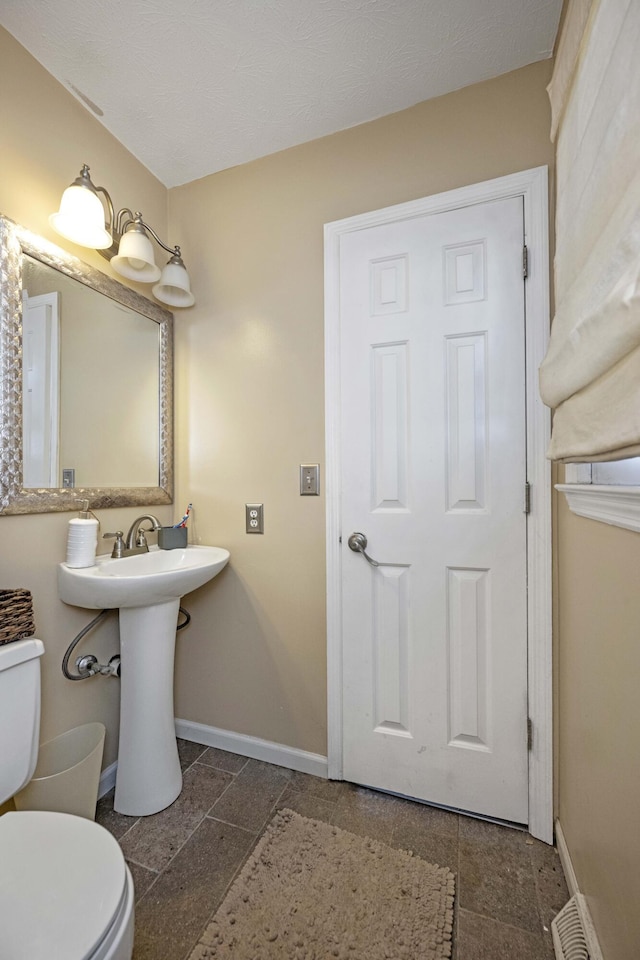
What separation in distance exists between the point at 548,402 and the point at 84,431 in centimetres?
147

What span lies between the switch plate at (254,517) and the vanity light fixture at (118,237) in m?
0.90

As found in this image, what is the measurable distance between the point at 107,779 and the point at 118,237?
2.04m

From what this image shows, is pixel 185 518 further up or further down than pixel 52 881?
further up

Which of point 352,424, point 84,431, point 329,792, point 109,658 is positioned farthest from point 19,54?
point 329,792

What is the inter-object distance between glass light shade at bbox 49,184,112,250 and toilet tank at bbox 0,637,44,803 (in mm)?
1210

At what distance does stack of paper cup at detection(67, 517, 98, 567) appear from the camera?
1.33 m

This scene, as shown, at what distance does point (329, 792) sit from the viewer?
4.86 ft

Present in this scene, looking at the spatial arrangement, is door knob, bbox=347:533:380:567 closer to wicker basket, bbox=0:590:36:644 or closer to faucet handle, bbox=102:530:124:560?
faucet handle, bbox=102:530:124:560

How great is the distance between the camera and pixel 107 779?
150cm

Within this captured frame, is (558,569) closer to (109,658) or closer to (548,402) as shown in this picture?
(548,402)

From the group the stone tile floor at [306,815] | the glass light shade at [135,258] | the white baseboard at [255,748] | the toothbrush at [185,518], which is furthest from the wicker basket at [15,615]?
the glass light shade at [135,258]

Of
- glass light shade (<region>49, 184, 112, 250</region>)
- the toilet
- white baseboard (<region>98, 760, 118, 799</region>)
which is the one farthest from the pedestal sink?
glass light shade (<region>49, 184, 112, 250</region>)

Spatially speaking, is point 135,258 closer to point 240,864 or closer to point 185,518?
point 185,518

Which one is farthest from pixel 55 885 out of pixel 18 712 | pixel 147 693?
pixel 147 693
